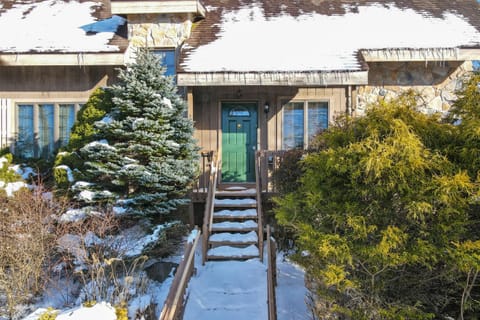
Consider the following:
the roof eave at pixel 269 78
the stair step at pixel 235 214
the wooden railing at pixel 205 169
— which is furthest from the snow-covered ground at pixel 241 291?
the roof eave at pixel 269 78

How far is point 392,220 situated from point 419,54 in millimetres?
6352

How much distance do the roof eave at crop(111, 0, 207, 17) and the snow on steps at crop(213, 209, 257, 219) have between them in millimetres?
4925

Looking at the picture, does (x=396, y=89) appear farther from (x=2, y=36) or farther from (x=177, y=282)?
(x=2, y=36)

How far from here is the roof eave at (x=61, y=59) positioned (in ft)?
32.0

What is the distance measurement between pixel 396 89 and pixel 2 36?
970 centimetres

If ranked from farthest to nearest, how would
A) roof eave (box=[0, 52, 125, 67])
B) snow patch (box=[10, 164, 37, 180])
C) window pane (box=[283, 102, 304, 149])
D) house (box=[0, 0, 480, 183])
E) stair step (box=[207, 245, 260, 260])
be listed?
window pane (box=[283, 102, 304, 149]) < house (box=[0, 0, 480, 183]) < roof eave (box=[0, 52, 125, 67]) < snow patch (box=[10, 164, 37, 180]) < stair step (box=[207, 245, 260, 260])

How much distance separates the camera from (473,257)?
13.4 ft

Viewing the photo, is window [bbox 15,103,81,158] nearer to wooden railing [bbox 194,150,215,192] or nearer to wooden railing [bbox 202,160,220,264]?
wooden railing [bbox 194,150,215,192]

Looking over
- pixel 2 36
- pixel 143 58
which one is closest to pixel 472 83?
pixel 143 58

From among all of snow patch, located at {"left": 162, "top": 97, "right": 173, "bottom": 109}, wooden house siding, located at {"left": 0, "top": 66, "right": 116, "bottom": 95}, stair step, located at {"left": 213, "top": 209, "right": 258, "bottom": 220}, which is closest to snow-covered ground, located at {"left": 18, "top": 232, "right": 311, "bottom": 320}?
stair step, located at {"left": 213, "top": 209, "right": 258, "bottom": 220}

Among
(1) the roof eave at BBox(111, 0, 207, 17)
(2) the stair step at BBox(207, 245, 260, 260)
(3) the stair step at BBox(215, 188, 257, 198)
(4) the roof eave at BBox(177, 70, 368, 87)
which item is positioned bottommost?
(2) the stair step at BBox(207, 245, 260, 260)

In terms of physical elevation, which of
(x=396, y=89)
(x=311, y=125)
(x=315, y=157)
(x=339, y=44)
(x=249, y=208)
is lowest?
(x=249, y=208)

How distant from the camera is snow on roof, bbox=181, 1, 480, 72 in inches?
369

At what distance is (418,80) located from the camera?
10555mm
